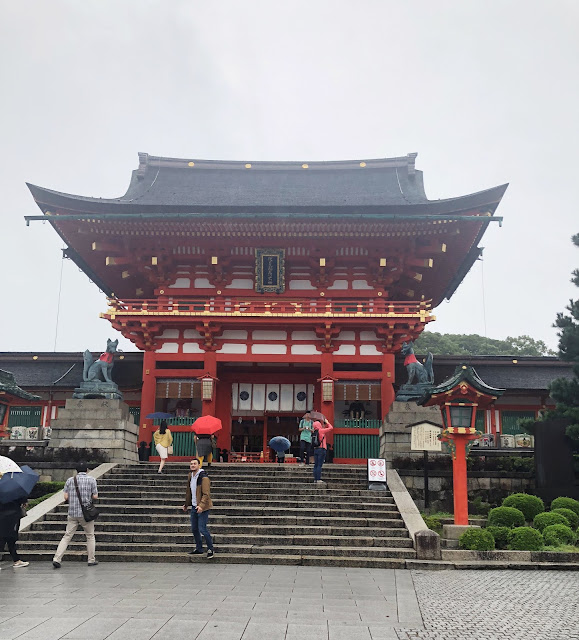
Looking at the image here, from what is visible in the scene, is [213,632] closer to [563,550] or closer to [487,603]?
[487,603]

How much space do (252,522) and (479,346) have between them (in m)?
48.9

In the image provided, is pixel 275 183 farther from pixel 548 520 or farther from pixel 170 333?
pixel 548 520

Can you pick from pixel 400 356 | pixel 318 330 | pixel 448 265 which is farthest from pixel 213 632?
pixel 448 265

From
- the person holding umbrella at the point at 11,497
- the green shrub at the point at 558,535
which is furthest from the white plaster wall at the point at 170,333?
the green shrub at the point at 558,535

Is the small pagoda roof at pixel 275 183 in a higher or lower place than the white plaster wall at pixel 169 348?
higher

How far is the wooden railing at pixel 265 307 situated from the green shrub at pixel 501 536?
1120cm

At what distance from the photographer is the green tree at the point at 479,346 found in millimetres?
58094

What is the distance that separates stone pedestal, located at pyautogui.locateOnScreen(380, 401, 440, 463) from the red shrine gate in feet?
9.90

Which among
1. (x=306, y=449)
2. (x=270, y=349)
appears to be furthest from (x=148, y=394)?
(x=306, y=449)

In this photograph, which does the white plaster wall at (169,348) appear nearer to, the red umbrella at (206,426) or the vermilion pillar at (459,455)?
the red umbrella at (206,426)

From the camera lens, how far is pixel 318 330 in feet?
79.6

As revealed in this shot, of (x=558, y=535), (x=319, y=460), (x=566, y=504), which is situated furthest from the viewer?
(x=319, y=460)

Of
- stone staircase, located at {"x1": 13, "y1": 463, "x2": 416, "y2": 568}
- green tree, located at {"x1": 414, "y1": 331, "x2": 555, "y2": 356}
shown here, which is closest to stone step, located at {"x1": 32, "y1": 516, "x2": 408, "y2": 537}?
stone staircase, located at {"x1": 13, "y1": 463, "x2": 416, "y2": 568}

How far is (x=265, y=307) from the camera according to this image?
24297mm
